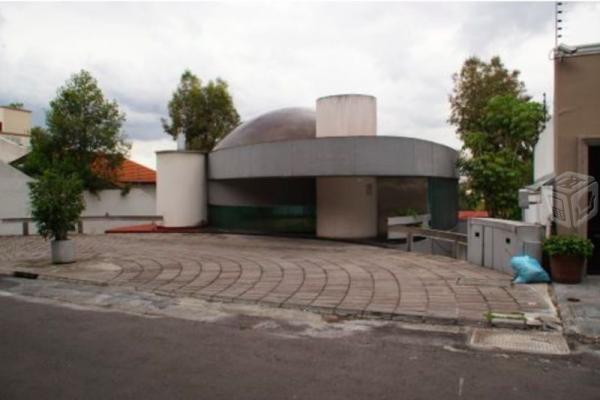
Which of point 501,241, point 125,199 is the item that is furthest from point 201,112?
point 501,241

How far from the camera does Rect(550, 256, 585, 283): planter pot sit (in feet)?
30.2

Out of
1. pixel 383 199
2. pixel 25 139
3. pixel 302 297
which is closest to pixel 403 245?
pixel 383 199

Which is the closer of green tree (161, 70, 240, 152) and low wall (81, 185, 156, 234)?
low wall (81, 185, 156, 234)

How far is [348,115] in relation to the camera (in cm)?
1728

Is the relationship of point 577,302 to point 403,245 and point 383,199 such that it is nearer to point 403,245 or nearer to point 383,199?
point 403,245

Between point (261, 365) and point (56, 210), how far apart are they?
31.8 ft

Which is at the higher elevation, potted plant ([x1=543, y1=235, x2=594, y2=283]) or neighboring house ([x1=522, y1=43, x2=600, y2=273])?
neighboring house ([x1=522, y1=43, x2=600, y2=273])

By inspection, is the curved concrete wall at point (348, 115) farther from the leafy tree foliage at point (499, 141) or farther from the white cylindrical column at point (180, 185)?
the white cylindrical column at point (180, 185)

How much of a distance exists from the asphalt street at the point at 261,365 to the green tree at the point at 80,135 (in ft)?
77.4

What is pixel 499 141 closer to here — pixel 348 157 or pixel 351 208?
pixel 351 208

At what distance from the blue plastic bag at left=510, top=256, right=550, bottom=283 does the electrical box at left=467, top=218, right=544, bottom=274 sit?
39 cm

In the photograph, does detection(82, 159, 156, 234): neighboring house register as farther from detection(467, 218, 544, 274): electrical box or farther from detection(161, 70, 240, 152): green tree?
detection(467, 218, 544, 274): electrical box

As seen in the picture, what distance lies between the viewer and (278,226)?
1925 centimetres

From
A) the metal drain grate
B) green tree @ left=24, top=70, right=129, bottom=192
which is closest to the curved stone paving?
the metal drain grate
